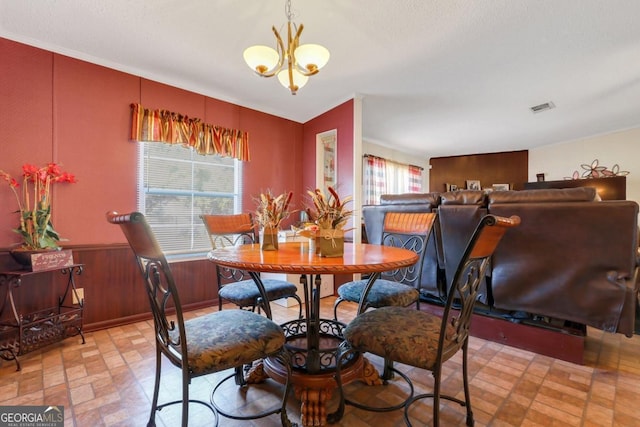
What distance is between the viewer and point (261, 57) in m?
1.98

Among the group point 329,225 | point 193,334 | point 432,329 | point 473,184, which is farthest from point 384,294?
point 473,184

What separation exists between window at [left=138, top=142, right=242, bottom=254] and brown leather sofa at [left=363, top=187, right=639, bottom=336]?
2.49 meters

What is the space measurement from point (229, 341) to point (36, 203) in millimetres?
2326

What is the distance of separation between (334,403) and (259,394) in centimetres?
44

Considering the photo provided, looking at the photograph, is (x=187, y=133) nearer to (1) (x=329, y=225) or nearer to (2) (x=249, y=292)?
(2) (x=249, y=292)

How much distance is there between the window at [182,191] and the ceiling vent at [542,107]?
4160 mm

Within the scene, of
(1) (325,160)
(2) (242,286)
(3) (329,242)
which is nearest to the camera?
(3) (329,242)

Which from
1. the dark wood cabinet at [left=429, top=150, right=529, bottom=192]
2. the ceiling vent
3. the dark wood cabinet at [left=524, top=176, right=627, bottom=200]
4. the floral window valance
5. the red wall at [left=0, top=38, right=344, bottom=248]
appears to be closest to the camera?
the red wall at [left=0, top=38, right=344, bottom=248]

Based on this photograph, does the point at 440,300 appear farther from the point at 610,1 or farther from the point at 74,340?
the point at 74,340

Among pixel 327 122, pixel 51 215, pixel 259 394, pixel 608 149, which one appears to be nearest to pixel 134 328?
pixel 51 215

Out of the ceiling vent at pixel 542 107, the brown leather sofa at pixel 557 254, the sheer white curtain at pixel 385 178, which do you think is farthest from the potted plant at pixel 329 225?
the ceiling vent at pixel 542 107

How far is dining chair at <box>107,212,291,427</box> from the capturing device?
112cm

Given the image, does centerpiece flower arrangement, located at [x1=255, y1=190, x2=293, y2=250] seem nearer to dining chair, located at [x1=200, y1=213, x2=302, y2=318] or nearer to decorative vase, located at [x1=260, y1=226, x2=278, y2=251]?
decorative vase, located at [x1=260, y1=226, x2=278, y2=251]

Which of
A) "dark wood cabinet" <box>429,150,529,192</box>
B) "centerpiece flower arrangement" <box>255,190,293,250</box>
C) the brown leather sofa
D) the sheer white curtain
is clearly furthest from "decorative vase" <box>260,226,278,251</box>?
"dark wood cabinet" <box>429,150,529,192</box>
